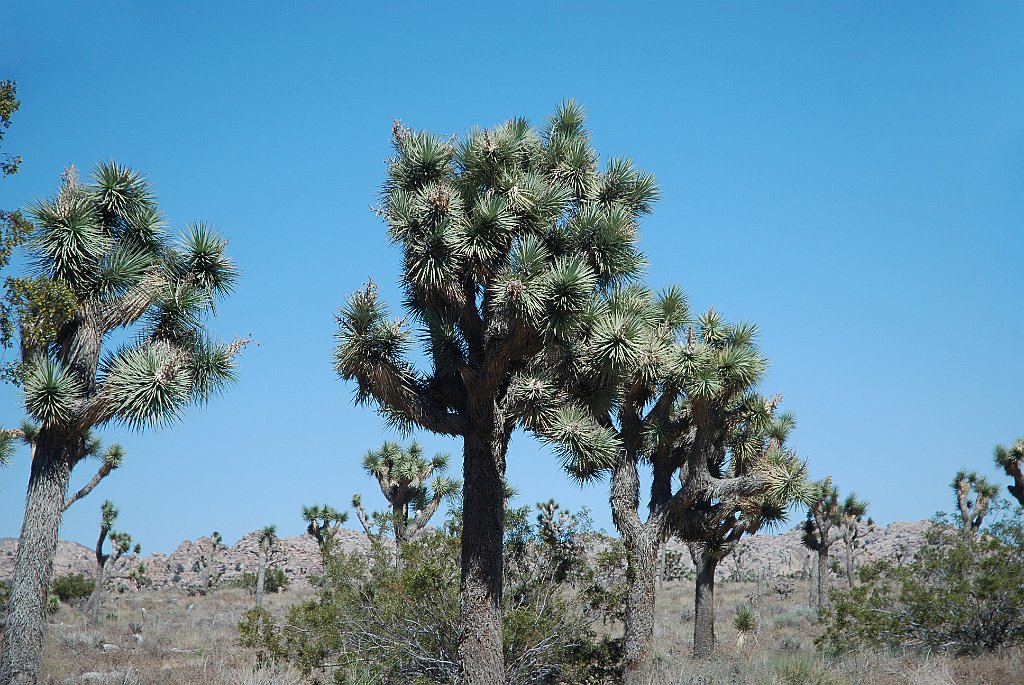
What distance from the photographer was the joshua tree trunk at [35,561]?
480 inches

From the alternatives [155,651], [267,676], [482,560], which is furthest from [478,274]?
[155,651]

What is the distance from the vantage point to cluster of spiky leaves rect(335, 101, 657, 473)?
11.2 m

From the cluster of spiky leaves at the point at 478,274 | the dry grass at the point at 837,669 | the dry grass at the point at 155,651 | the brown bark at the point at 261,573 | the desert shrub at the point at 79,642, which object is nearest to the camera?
the cluster of spiky leaves at the point at 478,274

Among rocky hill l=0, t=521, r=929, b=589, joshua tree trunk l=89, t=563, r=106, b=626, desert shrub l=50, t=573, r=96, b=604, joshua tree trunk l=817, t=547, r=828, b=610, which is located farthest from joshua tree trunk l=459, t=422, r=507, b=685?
rocky hill l=0, t=521, r=929, b=589

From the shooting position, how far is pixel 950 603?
17.2 meters

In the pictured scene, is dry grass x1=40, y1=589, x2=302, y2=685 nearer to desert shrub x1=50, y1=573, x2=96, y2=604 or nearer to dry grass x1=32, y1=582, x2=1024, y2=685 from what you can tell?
dry grass x1=32, y1=582, x2=1024, y2=685

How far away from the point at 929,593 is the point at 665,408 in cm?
743

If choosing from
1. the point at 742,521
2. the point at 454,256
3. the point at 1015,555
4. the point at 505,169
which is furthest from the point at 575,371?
the point at 1015,555

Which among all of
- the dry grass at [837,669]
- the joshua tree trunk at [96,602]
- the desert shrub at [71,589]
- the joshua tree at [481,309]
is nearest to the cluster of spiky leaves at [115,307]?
the joshua tree at [481,309]

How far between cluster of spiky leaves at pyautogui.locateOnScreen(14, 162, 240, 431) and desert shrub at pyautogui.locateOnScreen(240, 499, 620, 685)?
4535 mm

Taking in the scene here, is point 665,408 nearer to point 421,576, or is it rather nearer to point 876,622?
point 421,576

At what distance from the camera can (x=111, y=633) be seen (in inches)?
1062

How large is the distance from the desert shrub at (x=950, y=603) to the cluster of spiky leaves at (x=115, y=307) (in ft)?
47.0

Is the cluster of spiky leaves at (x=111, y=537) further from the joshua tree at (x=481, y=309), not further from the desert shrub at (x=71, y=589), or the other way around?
Answer: the joshua tree at (x=481, y=309)
